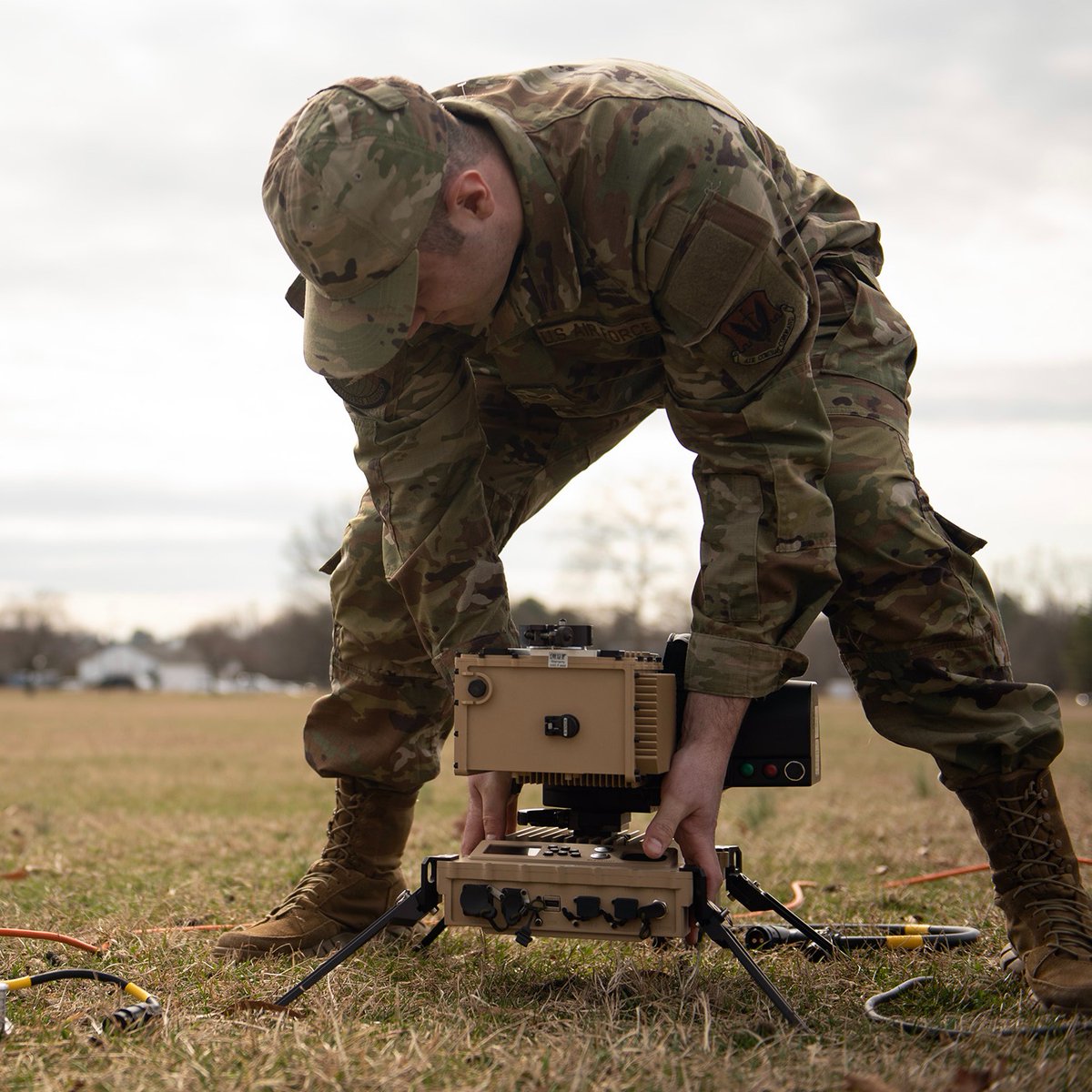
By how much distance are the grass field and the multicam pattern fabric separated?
38 cm

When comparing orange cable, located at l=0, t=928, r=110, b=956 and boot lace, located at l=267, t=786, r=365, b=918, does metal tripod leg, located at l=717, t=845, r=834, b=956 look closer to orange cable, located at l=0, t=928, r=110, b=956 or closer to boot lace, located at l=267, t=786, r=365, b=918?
boot lace, located at l=267, t=786, r=365, b=918

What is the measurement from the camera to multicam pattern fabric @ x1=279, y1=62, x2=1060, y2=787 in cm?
268

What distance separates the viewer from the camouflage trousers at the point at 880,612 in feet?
9.48

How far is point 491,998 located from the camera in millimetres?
2699

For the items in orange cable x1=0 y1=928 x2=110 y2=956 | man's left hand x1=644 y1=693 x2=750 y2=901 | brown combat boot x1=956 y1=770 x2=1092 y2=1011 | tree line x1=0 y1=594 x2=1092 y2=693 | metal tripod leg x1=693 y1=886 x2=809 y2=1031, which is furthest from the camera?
tree line x1=0 y1=594 x2=1092 y2=693

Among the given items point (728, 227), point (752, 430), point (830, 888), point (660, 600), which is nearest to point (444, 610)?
point (752, 430)

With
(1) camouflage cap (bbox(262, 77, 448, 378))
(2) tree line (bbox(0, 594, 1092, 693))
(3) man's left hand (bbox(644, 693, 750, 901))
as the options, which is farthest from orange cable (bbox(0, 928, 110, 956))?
(2) tree line (bbox(0, 594, 1092, 693))

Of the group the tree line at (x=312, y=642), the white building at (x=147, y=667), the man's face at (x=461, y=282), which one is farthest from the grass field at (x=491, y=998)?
the white building at (x=147, y=667)

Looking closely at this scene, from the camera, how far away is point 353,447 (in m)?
3.30

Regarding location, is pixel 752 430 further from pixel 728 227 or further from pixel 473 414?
pixel 473 414

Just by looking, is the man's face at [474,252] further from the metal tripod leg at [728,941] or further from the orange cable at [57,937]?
the orange cable at [57,937]

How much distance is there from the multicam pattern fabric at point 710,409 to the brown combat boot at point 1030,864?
10 cm

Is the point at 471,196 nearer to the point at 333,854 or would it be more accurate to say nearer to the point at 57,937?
the point at 333,854

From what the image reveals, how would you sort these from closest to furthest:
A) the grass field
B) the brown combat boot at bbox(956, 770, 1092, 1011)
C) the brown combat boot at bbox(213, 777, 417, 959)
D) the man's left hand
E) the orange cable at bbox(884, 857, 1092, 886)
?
1. the grass field
2. the man's left hand
3. the brown combat boot at bbox(956, 770, 1092, 1011)
4. the brown combat boot at bbox(213, 777, 417, 959)
5. the orange cable at bbox(884, 857, 1092, 886)
